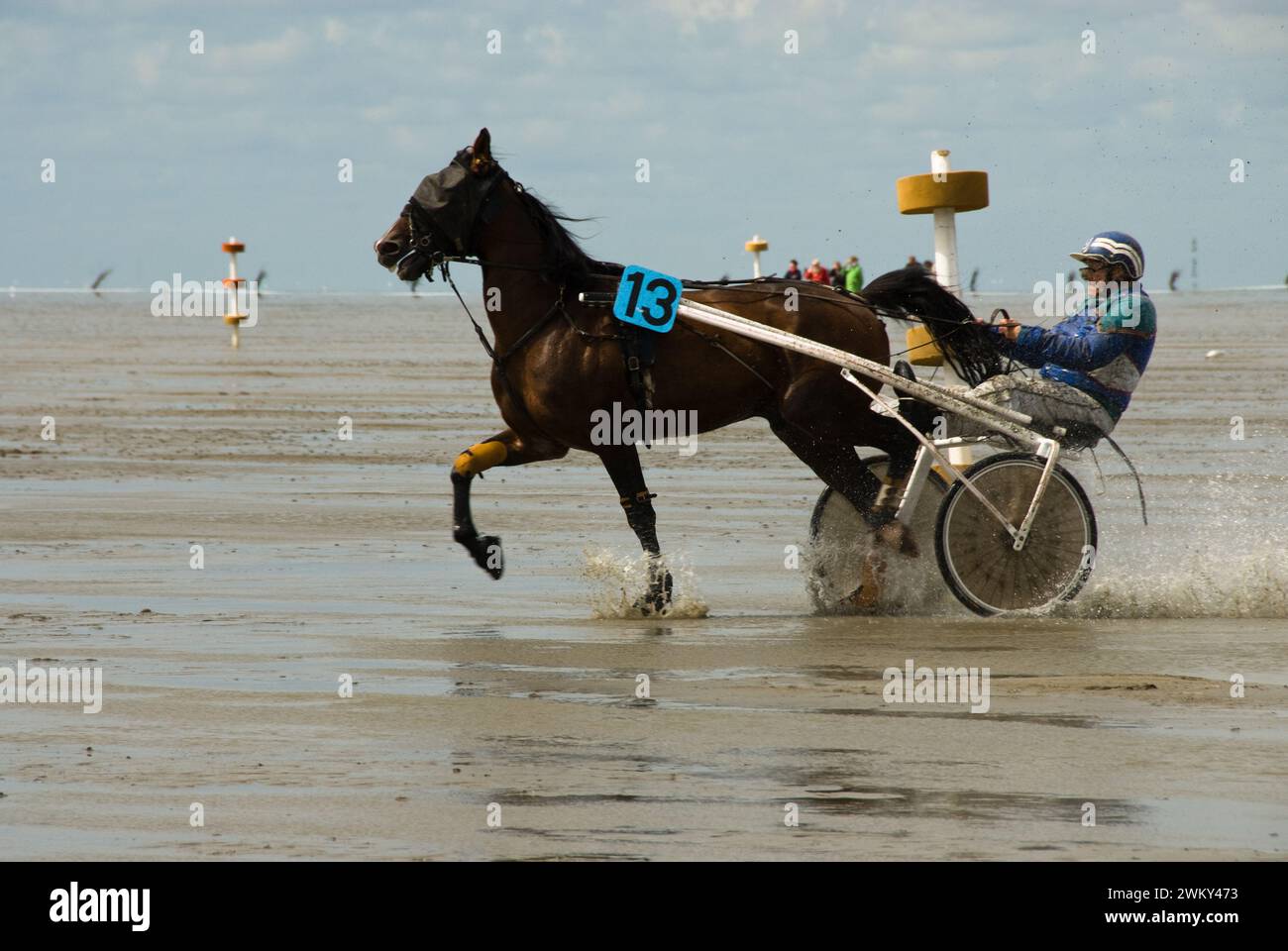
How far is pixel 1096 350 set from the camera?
30.2ft

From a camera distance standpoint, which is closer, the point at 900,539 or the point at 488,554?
the point at 900,539

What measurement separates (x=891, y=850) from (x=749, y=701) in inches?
84.0

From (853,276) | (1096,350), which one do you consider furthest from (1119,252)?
(853,276)

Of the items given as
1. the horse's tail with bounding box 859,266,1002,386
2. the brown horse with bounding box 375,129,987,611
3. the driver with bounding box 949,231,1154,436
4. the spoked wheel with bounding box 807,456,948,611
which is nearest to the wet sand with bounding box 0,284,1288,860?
the spoked wheel with bounding box 807,456,948,611

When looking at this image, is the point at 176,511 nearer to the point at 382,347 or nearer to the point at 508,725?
the point at 508,725

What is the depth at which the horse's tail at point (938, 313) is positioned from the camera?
993cm

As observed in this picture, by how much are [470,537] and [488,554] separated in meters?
0.15

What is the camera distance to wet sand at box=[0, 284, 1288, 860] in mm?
5641

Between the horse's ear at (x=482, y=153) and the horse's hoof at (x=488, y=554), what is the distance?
1847 millimetres

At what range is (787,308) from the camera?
962 centimetres

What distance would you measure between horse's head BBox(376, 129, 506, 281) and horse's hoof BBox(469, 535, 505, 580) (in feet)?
4.50

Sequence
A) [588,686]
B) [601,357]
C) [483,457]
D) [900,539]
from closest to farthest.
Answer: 1. [588,686]
2. [601,357]
3. [900,539]
4. [483,457]

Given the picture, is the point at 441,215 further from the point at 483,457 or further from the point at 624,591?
the point at 624,591

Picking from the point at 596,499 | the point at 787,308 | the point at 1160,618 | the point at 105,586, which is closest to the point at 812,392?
the point at 787,308
